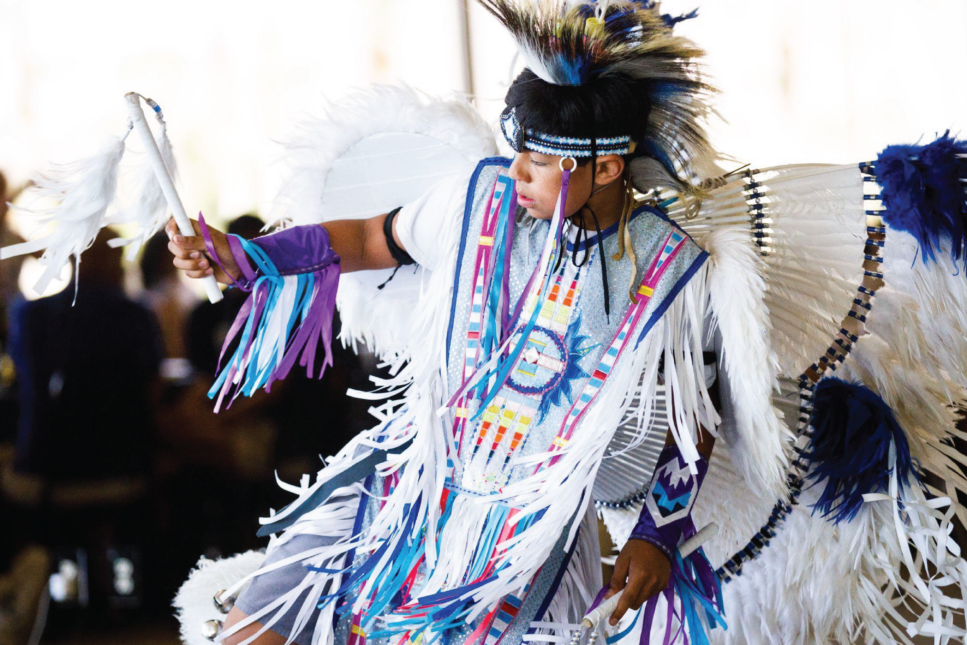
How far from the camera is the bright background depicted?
2.87m

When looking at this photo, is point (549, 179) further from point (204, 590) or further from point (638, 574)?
point (204, 590)

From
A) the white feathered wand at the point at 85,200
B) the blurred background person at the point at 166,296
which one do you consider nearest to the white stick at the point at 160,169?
the white feathered wand at the point at 85,200

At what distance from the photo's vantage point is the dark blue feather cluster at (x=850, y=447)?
1.44 metres

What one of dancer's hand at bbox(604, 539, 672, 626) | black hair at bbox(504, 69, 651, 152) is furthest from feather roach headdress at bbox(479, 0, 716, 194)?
dancer's hand at bbox(604, 539, 672, 626)

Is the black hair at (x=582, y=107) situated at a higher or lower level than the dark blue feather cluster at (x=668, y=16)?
lower

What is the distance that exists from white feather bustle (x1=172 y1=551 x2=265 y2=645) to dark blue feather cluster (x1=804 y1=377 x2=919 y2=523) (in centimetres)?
117

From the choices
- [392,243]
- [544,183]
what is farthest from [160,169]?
[544,183]

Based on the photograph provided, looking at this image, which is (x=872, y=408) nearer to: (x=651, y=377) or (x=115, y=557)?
(x=651, y=377)

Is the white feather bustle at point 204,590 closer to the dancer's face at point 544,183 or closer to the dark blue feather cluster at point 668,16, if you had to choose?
the dancer's face at point 544,183

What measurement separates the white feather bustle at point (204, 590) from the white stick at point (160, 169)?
0.83 m

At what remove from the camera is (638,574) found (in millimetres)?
1263

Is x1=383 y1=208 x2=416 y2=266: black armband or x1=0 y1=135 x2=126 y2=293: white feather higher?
x1=0 y1=135 x2=126 y2=293: white feather

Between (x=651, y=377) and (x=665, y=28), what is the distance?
53 cm

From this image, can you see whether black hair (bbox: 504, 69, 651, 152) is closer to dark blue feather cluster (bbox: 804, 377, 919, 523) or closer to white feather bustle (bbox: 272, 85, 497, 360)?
white feather bustle (bbox: 272, 85, 497, 360)
